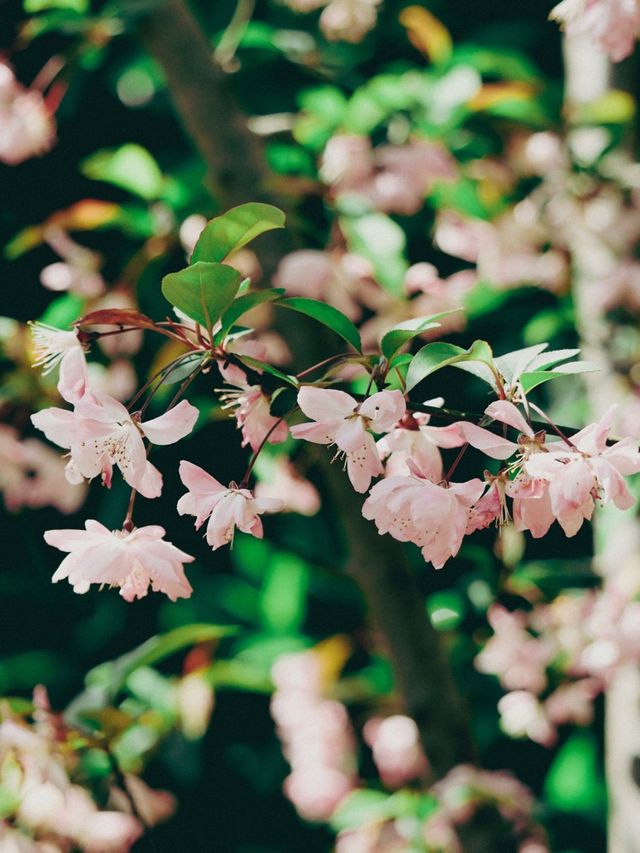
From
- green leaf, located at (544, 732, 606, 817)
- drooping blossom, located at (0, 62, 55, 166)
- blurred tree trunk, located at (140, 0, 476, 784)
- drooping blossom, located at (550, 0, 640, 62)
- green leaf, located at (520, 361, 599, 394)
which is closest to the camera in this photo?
green leaf, located at (520, 361, 599, 394)

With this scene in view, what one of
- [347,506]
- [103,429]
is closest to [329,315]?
[103,429]

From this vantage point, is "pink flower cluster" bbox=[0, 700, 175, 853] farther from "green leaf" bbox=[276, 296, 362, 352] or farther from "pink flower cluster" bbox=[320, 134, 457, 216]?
"pink flower cluster" bbox=[320, 134, 457, 216]

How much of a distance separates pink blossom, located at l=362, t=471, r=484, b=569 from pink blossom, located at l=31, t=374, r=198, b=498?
4.9 inches

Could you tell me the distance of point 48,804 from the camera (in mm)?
995

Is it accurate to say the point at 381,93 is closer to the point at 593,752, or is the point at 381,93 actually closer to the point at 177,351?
the point at 177,351

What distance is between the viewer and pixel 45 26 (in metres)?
1.16

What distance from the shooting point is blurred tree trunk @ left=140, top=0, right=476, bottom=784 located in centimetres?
108

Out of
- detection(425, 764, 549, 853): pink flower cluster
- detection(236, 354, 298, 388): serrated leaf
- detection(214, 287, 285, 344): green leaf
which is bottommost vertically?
detection(425, 764, 549, 853): pink flower cluster

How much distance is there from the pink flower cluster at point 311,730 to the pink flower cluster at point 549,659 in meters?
0.27

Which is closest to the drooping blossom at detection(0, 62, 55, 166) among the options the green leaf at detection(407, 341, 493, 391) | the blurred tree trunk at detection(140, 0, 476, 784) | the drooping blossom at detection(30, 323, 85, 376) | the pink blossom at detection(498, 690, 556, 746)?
the blurred tree trunk at detection(140, 0, 476, 784)

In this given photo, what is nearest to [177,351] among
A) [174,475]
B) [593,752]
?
[174,475]

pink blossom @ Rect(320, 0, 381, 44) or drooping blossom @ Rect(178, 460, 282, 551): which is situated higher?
drooping blossom @ Rect(178, 460, 282, 551)

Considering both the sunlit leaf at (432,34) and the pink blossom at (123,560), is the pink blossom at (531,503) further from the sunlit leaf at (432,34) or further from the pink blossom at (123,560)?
the sunlit leaf at (432,34)

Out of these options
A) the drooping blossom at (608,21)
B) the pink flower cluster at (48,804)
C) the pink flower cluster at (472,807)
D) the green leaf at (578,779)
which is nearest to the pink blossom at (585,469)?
the drooping blossom at (608,21)
